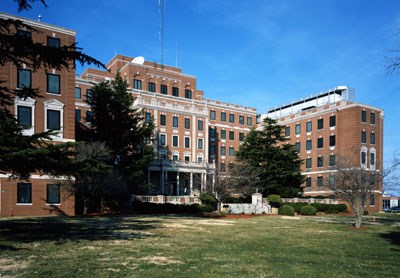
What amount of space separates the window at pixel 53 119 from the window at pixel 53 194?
529cm

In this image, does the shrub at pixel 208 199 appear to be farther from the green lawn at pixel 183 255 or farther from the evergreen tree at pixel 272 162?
the green lawn at pixel 183 255

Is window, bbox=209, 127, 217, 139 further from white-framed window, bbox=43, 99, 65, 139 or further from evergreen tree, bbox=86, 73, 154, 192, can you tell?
white-framed window, bbox=43, 99, 65, 139

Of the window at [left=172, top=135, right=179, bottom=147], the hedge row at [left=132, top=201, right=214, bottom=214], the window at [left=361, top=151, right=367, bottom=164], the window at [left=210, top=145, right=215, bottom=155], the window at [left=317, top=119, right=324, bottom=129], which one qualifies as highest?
the window at [left=317, top=119, right=324, bottom=129]

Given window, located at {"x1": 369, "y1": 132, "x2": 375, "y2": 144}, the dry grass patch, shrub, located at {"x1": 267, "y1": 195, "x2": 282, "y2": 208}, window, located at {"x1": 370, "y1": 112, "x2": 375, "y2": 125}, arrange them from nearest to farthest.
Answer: the dry grass patch, shrub, located at {"x1": 267, "y1": 195, "x2": 282, "y2": 208}, window, located at {"x1": 369, "y1": 132, "x2": 375, "y2": 144}, window, located at {"x1": 370, "y1": 112, "x2": 375, "y2": 125}

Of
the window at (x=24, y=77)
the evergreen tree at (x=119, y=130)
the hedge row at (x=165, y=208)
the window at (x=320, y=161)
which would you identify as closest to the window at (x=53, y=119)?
the window at (x=24, y=77)

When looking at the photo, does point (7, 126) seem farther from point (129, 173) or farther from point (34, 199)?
point (129, 173)

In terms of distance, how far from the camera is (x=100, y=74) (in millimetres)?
69812

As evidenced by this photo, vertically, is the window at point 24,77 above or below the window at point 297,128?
→ above

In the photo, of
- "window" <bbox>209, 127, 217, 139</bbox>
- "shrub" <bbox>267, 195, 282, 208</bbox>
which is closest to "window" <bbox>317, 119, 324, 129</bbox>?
"window" <bbox>209, 127, 217, 139</bbox>

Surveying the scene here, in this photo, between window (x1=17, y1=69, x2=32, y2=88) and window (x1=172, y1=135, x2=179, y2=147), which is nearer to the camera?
window (x1=17, y1=69, x2=32, y2=88)

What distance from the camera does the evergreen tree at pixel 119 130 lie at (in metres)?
43.3

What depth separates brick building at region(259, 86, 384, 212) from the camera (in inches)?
2330

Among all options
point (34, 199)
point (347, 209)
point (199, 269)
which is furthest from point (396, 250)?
point (347, 209)

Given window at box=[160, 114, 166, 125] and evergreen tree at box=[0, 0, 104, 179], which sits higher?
window at box=[160, 114, 166, 125]
